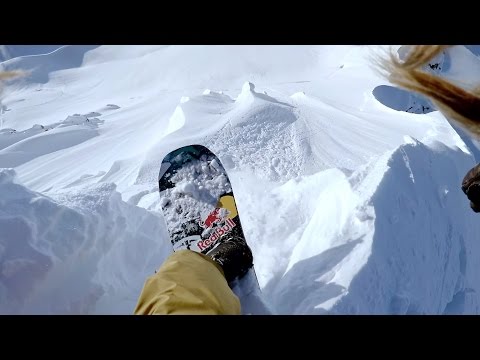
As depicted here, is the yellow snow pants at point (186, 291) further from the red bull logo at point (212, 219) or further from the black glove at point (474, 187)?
the red bull logo at point (212, 219)

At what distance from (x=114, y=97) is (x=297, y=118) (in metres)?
8.59

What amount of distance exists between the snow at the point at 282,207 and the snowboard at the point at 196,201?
20 cm

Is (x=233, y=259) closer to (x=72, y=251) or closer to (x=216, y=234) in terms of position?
(x=216, y=234)

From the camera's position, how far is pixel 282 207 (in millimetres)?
3488

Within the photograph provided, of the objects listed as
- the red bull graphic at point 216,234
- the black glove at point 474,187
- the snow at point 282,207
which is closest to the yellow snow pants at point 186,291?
the snow at point 282,207

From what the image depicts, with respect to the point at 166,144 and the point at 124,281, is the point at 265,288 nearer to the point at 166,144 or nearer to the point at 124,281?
the point at 124,281

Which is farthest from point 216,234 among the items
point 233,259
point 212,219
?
point 233,259

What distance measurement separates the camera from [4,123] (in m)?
10.4

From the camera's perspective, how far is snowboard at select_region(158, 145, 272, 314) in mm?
3107

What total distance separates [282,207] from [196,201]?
74 cm

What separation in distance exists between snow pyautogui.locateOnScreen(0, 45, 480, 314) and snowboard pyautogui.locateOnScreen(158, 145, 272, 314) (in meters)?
0.20

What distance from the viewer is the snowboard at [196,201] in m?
3.11
